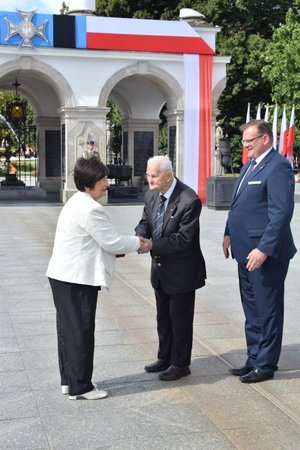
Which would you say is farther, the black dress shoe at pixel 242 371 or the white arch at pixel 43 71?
the white arch at pixel 43 71

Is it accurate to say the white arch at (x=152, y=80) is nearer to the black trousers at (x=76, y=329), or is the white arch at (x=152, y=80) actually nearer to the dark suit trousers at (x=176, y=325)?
the dark suit trousers at (x=176, y=325)

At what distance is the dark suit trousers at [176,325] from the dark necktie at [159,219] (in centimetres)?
39

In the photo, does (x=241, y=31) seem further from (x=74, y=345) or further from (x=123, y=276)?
(x=74, y=345)

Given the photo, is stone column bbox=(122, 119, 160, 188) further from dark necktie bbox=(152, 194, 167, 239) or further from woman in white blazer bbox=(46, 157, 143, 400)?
woman in white blazer bbox=(46, 157, 143, 400)

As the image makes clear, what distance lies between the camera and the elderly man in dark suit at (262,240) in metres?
4.89

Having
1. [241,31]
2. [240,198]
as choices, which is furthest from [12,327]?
[241,31]

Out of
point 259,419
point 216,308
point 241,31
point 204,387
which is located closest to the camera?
point 259,419

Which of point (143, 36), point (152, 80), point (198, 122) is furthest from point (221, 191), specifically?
point (143, 36)

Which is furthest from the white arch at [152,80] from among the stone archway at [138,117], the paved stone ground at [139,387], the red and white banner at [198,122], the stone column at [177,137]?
the paved stone ground at [139,387]

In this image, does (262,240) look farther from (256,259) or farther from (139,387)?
(139,387)

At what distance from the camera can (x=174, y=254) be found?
5004 mm

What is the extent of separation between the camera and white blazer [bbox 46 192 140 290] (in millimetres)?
4508

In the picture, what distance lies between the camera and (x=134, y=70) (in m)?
21.8

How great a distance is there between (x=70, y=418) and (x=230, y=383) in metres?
1.31
